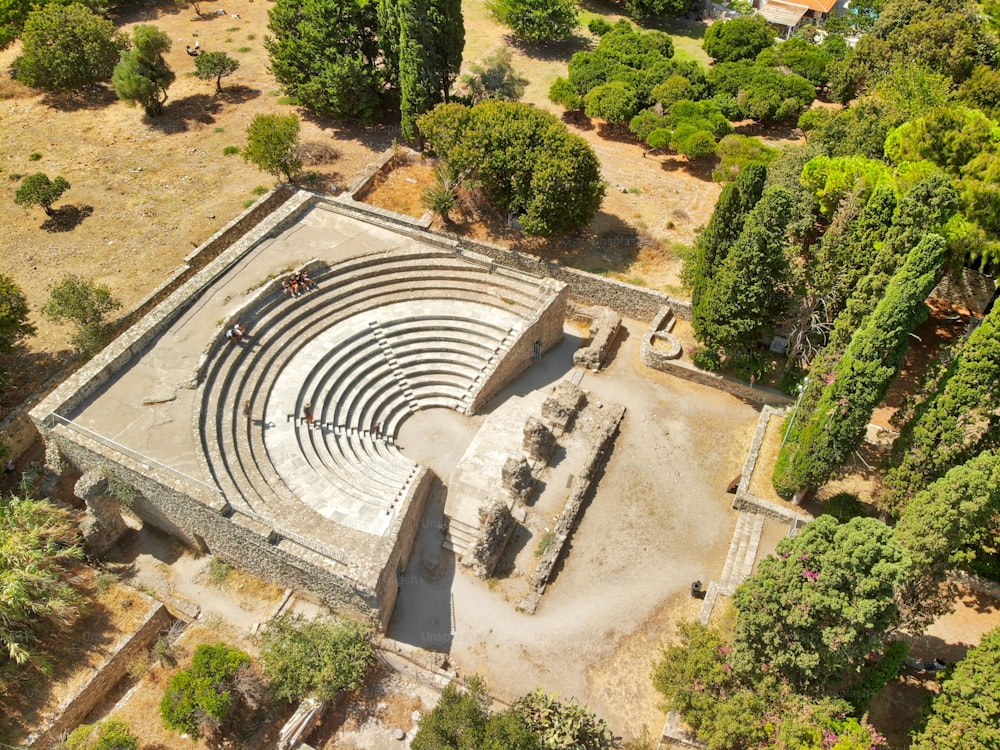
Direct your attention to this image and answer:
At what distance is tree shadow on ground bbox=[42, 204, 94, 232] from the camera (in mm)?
38000

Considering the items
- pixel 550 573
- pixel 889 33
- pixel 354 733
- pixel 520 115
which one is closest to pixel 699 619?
Result: pixel 550 573

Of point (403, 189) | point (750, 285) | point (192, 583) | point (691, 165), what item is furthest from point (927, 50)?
point (192, 583)

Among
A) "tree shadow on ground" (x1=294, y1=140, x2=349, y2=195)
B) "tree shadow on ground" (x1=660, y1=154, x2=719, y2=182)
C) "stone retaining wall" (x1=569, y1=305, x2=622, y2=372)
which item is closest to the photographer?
"stone retaining wall" (x1=569, y1=305, x2=622, y2=372)

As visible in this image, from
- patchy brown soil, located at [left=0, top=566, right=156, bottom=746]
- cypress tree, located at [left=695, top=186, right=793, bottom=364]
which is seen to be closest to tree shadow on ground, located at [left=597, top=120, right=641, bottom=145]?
cypress tree, located at [left=695, top=186, right=793, bottom=364]

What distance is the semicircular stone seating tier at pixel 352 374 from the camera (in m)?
25.8

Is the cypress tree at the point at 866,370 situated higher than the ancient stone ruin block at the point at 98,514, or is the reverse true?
the cypress tree at the point at 866,370

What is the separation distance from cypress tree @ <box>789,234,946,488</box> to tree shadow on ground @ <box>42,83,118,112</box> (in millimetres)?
50549

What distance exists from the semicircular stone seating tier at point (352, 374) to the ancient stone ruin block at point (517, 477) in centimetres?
385

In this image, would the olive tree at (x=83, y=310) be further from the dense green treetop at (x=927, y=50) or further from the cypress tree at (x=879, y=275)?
the dense green treetop at (x=927, y=50)

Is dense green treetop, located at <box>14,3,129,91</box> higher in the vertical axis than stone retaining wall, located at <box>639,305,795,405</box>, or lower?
higher

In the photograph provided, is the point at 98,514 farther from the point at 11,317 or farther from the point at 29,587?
the point at 11,317

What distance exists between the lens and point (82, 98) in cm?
4844

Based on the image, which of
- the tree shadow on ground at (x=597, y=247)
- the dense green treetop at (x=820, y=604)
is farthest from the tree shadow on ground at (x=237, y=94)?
the dense green treetop at (x=820, y=604)

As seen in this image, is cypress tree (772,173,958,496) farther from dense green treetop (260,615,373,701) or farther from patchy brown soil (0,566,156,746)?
patchy brown soil (0,566,156,746)
